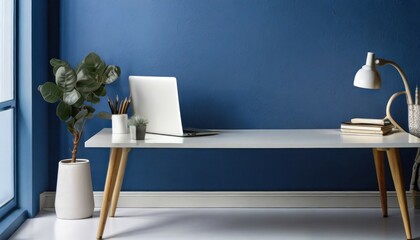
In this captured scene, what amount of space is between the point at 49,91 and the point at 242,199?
1.46 m

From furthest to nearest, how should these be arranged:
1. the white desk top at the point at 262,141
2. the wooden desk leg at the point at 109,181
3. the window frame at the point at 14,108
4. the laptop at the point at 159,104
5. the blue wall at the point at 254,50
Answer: the blue wall at the point at 254,50 < the window frame at the point at 14,108 < the laptop at the point at 159,104 < the wooden desk leg at the point at 109,181 < the white desk top at the point at 262,141

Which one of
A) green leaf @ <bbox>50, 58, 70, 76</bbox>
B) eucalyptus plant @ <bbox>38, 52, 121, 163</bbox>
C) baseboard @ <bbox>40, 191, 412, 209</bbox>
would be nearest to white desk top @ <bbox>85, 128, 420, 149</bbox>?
eucalyptus plant @ <bbox>38, 52, 121, 163</bbox>

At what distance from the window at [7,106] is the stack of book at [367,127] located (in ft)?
6.59

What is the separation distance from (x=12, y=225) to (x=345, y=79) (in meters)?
2.28

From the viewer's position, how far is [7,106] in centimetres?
427

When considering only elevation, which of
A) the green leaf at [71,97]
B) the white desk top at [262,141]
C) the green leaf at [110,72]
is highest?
the green leaf at [110,72]

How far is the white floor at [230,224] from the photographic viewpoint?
4090 millimetres

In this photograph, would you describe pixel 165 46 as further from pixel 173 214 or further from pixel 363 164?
pixel 363 164

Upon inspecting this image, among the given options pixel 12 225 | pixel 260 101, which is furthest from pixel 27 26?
pixel 260 101

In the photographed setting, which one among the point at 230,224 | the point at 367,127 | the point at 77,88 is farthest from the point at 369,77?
the point at 77,88

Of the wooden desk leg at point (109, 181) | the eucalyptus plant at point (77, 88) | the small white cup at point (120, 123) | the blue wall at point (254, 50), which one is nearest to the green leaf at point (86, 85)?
the eucalyptus plant at point (77, 88)

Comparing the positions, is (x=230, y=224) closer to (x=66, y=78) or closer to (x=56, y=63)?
(x=66, y=78)

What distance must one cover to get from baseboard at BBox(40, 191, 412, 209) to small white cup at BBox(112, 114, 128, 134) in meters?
0.66

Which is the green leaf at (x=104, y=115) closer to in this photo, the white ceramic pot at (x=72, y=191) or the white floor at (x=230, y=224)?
the white ceramic pot at (x=72, y=191)
